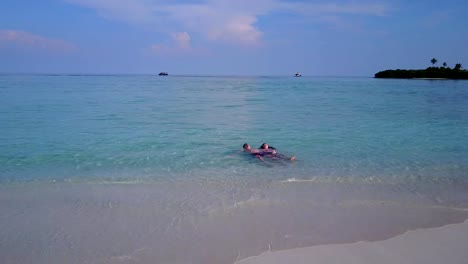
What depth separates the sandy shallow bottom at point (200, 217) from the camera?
5.56 meters

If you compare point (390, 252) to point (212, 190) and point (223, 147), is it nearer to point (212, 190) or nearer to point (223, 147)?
point (212, 190)

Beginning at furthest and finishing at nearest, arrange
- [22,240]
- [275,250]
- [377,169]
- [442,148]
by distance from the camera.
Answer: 1. [442,148]
2. [377,169]
3. [22,240]
4. [275,250]

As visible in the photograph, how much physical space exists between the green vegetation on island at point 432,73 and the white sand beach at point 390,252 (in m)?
141

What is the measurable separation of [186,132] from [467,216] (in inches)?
490

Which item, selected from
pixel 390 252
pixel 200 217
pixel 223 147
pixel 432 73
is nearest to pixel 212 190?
pixel 200 217

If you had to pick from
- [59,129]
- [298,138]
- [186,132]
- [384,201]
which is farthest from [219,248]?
[59,129]

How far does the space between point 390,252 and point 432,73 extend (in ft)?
504

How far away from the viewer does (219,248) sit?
560cm

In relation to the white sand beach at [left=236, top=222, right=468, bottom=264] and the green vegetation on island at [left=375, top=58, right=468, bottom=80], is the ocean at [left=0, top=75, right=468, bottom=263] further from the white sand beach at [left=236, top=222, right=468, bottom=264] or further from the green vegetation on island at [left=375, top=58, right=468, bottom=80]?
the green vegetation on island at [left=375, top=58, right=468, bottom=80]

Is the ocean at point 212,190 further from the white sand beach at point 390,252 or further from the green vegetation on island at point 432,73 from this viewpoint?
the green vegetation on island at point 432,73

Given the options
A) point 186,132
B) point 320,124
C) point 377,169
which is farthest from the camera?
point 320,124

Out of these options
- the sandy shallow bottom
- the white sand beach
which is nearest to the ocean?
the sandy shallow bottom

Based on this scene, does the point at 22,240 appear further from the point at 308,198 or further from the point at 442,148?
the point at 442,148

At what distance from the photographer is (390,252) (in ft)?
17.5
